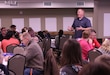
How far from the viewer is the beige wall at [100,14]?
12898 mm

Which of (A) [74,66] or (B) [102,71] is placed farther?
(A) [74,66]

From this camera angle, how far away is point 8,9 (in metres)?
16.0

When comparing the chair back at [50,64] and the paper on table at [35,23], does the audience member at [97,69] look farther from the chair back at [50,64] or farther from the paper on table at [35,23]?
the paper on table at [35,23]

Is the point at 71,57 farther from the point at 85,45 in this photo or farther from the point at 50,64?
the point at 85,45

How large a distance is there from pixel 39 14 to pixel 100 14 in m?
4.72

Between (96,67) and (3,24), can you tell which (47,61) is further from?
(3,24)

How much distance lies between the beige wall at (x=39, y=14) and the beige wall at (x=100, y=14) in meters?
3.32

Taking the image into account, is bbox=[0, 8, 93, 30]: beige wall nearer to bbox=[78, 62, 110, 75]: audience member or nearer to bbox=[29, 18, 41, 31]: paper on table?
bbox=[29, 18, 41, 31]: paper on table

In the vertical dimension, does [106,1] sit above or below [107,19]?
above

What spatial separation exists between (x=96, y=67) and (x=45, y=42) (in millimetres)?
8174

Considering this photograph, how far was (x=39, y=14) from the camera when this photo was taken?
16.3 metres

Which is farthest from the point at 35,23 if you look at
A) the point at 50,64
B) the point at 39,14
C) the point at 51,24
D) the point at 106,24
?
the point at 50,64

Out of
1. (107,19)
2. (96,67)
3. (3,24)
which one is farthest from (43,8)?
(96,67)

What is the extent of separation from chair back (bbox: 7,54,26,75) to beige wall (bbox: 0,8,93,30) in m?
11.5
